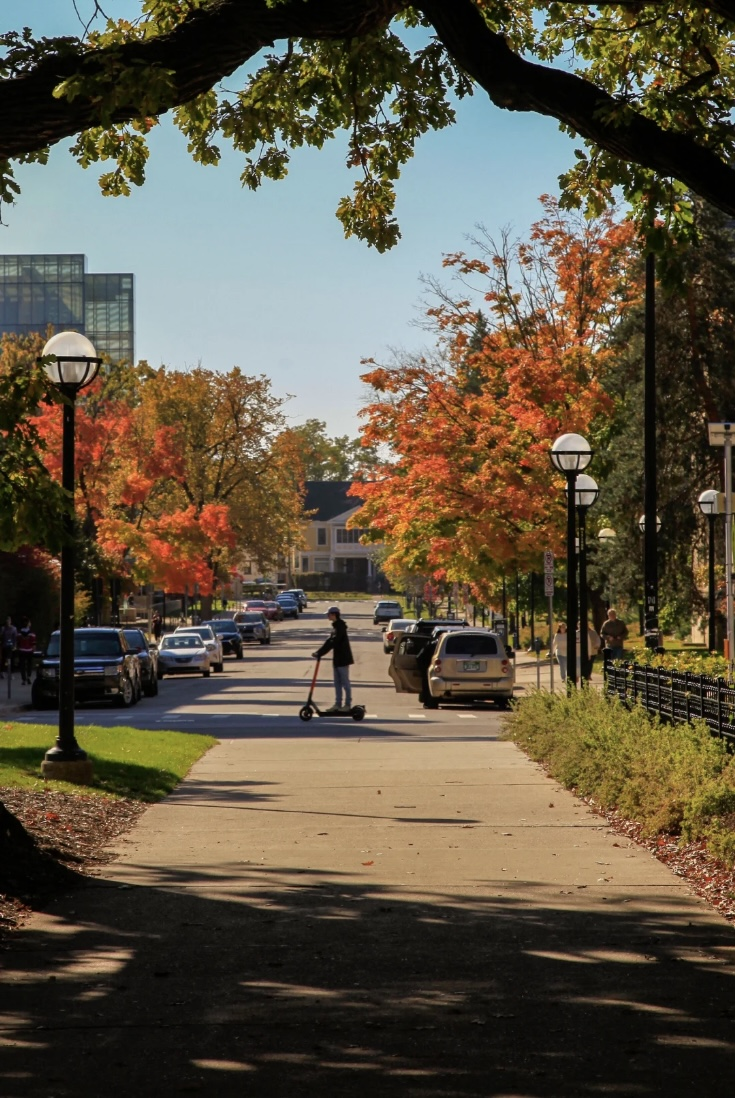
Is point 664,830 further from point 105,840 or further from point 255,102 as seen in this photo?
point 255,102

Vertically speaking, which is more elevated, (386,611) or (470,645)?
(386,611)

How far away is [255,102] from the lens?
12008mm

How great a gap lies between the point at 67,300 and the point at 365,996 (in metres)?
130

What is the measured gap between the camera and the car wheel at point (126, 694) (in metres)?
32.0

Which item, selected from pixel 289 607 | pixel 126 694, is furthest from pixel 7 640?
pixel 289 607

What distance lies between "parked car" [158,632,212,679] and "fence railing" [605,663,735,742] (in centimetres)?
2681

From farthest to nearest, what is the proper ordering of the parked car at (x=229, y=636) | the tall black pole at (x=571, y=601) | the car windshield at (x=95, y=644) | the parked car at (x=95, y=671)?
the parked car at (x=229, y=636) → the car windshield at (x=95, y=644) → the parked car at (x=95, y=671) → the tall black pole at (x=571, y=601)

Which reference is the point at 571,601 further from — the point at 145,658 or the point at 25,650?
the point at 25,650

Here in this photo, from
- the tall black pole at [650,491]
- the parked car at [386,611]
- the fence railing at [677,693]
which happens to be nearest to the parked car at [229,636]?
the parked car at [386,611]

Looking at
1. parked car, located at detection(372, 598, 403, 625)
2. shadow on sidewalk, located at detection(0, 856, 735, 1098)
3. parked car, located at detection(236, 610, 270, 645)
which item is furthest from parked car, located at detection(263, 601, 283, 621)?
shadow on sidewalk, located at detection(0, 856, 735, 1098)

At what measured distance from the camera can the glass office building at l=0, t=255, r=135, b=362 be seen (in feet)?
427

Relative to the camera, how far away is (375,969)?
7562 millimetres

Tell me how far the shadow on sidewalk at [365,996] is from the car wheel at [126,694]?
884 inches

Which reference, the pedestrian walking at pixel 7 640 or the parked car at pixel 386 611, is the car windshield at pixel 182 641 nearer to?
the pedestrian walking at pixel 7 640
